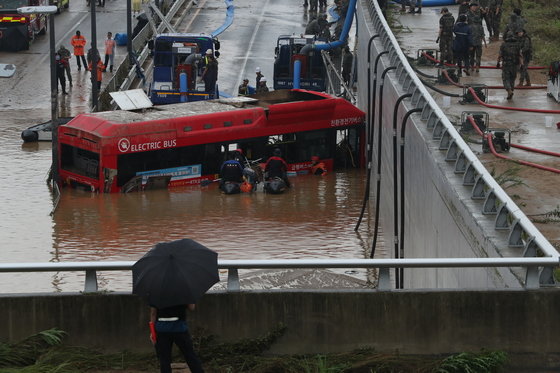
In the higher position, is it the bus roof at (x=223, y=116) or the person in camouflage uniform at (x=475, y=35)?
the person in camouflage uniform at (x=475, y=35)

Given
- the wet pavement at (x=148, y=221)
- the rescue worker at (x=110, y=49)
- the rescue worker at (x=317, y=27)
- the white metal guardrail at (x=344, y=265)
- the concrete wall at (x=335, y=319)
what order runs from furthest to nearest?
the rescue worker at (x=317, y=27)
the rescue worker at (x=110, y=49)
the wet pavement at (x=148, y=221)
the concrete wall at (x=335, y=319)
the white metal guardrail at (x=344, y=265)

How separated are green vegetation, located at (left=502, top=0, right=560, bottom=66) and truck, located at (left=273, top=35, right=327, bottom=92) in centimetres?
741

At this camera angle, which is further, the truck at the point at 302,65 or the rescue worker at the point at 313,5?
the rescue worker at the point at 313,5

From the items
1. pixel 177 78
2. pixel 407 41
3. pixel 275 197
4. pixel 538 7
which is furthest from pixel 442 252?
pixel 177 78

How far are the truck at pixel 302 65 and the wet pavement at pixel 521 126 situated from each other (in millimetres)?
7997

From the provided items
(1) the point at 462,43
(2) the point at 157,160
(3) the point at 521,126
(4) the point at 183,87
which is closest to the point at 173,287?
(3) the point at 521,126

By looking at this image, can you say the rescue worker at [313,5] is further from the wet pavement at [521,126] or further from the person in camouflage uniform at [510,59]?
the person in camouflage uniform at [510,59]

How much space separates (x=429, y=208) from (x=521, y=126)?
13.1 feet

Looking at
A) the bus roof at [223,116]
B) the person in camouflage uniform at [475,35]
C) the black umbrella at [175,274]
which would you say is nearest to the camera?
the black umbrella at [175,274]

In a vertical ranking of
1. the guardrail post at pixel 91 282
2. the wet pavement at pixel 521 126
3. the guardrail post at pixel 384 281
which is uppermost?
the guardrail post at pixel 384 281

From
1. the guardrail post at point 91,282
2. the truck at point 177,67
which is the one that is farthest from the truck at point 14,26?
the guardrail post at point 91,282

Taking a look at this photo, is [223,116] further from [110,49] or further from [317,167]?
[110,49]

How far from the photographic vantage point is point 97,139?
31.3 m

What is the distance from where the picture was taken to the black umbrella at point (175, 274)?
898 cm
